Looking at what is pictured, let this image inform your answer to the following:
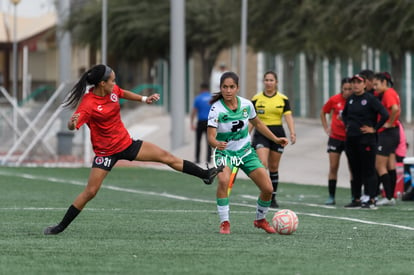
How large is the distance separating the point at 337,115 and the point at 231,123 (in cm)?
566

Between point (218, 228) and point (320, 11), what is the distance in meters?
20.4

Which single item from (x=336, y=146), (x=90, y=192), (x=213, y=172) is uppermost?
(x=336, y=146)

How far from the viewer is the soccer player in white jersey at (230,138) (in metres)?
12.8

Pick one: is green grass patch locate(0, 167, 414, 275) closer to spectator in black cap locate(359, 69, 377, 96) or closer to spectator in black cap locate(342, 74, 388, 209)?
spectator in black cap locate(342, 74, 388, 209)

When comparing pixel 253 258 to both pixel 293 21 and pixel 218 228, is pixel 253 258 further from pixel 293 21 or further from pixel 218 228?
pixel 293 21

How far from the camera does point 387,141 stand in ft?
61.3

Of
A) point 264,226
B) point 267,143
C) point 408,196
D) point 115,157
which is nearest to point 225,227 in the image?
point 264,226

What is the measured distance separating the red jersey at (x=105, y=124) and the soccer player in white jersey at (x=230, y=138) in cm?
95

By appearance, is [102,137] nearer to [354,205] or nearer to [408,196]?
[354,205]

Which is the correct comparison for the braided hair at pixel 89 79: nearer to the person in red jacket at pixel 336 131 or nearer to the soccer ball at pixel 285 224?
the soccer ball at pixel 285 224

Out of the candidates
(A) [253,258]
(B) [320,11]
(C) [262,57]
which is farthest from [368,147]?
(C) [262,57]

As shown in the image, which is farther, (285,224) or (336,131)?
(336,131)

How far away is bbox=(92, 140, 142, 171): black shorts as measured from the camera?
1263 cm

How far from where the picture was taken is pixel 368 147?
679 inches
